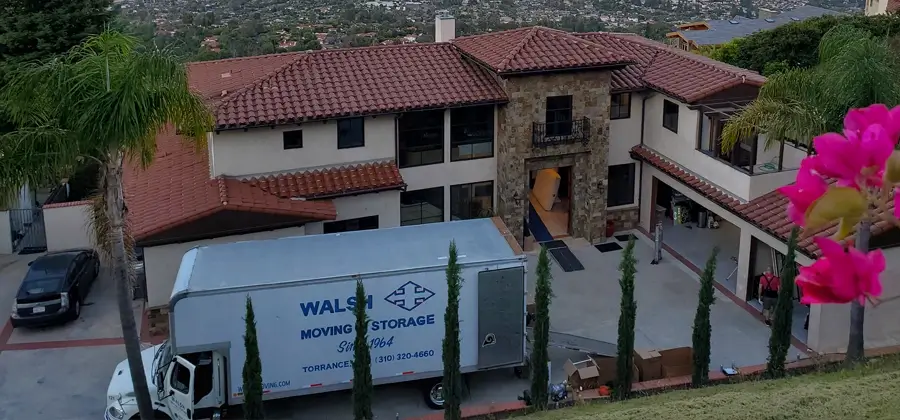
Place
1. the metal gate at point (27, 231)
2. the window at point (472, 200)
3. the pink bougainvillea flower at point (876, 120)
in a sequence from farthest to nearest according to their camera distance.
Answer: the metal gate at point (27, 231)
the window at point (472, 200)
the pink bougainvillea flower at point (876, 120)

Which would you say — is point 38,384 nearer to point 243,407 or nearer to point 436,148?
point 243,407

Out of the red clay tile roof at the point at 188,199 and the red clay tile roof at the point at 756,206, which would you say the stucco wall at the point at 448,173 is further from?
the red clay tile roof at the point at 756,206

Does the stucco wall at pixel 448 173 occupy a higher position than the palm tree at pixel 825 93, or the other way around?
the palm tree at pixel 825 93

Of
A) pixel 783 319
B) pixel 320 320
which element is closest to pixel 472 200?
pixel 320 320

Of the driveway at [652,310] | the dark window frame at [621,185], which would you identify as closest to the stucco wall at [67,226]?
the driveway at [652,310]

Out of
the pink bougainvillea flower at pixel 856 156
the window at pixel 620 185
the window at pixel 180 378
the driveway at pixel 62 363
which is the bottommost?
the driveway at pixel 62 363

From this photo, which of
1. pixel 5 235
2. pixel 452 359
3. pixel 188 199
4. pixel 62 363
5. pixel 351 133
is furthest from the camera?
pixel 5 235

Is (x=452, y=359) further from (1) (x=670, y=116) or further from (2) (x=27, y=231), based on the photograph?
(2) (x=27, y=231)
